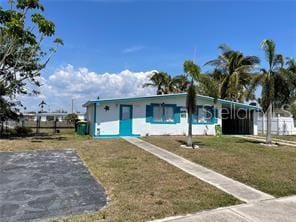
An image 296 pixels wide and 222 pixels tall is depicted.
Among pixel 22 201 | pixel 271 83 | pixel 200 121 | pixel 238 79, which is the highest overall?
pixel 238 79

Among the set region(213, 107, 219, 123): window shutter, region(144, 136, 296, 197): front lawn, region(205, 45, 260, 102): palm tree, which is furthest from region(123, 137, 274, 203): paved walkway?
region(205, 45, 260, 102): palm tree

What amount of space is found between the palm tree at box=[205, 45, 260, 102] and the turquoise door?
36.3 feet

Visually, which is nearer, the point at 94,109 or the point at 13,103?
the point at 94,109

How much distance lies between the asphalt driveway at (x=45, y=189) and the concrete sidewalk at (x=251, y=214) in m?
1.71

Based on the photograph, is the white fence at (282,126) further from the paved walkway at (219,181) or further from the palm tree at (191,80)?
the paved walkway at (219,181)

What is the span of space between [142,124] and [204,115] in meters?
4.77

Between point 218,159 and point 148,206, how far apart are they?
18.5 feet

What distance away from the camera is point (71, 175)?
303 inches

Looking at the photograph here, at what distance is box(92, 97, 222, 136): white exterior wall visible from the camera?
19.1m

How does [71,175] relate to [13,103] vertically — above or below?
below

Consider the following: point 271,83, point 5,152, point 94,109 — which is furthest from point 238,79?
point 5,152

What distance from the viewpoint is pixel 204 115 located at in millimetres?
21719

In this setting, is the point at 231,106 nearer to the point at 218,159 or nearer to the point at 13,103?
the point at 218,159

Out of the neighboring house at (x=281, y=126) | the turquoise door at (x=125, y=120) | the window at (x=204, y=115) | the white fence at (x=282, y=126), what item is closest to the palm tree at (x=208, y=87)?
the window at (x=204, y=115)
